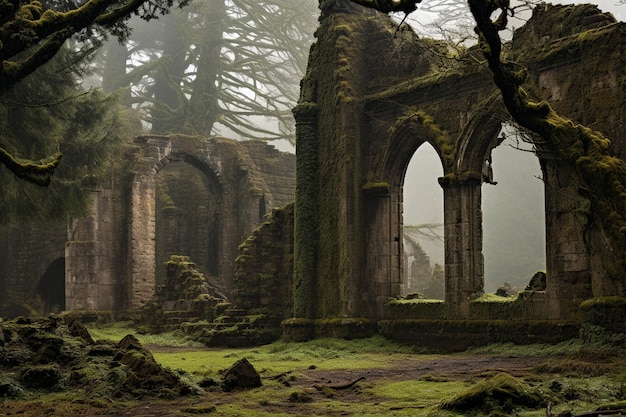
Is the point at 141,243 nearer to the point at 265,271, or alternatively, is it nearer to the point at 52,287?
the point at 52,287

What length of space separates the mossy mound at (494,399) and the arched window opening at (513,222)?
4137 centimetres

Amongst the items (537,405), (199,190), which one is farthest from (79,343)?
(199,190)

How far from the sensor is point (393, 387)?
381 inches

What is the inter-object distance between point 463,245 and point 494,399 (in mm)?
8310

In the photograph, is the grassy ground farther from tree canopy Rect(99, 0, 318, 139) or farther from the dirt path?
tree canopy Rect(99, 0, 318, 139)

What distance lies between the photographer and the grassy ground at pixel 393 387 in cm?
778

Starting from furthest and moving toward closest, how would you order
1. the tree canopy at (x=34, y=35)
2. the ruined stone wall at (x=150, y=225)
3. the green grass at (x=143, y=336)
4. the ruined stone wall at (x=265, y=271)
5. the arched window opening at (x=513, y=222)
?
the arched window opening at (x=513, y=222), the ruined stone wall at (x=150, y=225), the ruined stone wall at (x=265, y=271), the green grass at (x=143, y=336), the tree canopy at (x=34, y=35)

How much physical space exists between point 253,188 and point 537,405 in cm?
2167

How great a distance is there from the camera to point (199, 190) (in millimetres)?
31234

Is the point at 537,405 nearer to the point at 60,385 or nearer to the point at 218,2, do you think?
the point at 60,385

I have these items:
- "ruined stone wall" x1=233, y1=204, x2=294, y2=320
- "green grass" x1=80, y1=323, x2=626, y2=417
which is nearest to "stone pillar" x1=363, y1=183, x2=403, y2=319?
"green grass" x1=80, y1=323, x2=626, y2=417

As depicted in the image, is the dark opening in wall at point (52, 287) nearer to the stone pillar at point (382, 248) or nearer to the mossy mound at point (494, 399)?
the stone pillar at point (382, 248)

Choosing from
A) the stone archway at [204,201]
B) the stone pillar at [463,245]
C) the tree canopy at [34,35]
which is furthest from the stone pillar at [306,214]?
the tree canopy at [34,35]

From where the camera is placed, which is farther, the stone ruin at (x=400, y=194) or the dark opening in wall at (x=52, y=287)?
the dark opening in wall at (x=52, y=287)
